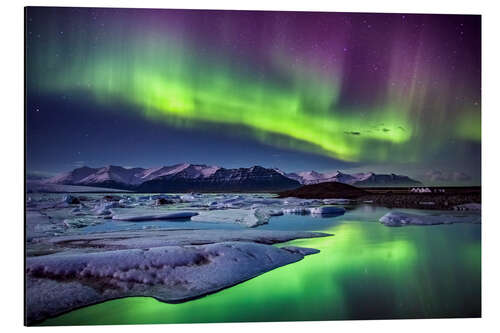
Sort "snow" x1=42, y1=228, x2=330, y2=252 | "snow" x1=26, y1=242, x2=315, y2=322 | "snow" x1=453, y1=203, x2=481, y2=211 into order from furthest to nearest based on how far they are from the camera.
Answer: "snow" x1=453, y1=203, x2=481, y2=211, "snow" x1=42, y1=228, x2=330, y2=252, "snow" x1=26, y1=242, x2=315, y2=322

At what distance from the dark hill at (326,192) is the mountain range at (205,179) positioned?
0.17 feet

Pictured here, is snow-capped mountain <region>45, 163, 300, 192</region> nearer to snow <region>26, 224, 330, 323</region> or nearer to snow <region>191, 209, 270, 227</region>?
snow <region>191, 209, 270, 227</region>

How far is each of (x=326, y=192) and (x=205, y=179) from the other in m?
1.38

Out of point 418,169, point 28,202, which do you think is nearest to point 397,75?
point 418,169

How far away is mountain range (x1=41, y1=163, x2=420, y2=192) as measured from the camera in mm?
4309

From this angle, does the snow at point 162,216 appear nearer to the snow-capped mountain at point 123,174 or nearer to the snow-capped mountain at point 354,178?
the snow-capped mountain at point 123,174

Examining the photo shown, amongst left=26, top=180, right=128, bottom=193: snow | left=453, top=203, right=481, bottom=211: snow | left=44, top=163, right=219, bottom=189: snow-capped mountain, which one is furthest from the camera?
left=453, top=203, right=481, bottom=211: snow

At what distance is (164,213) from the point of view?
15.8 feet

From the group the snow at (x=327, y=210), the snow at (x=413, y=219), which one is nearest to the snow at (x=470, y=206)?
the snow at (x=413, y=219)

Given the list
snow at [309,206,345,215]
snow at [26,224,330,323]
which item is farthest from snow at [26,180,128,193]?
snow at [309,206,345,215]

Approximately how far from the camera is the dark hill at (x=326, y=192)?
4.71 metres

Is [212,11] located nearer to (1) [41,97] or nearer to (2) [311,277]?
(1) [41,97]

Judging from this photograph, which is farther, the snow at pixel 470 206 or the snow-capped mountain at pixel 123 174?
the snow at pixel 470 206

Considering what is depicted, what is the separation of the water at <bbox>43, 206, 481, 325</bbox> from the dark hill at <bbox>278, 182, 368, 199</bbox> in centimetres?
25
